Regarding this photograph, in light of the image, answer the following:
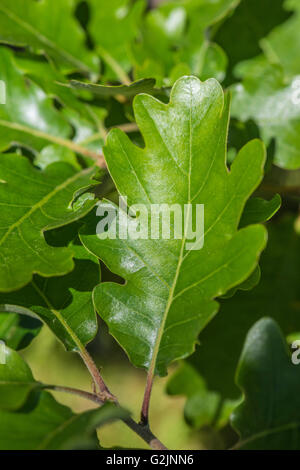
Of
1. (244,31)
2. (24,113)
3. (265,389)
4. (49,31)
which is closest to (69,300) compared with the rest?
(265,389)

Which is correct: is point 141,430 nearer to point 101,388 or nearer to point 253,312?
point 101,388

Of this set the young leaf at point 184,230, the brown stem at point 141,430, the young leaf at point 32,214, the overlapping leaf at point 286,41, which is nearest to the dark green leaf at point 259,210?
the young leaf at point 184,230

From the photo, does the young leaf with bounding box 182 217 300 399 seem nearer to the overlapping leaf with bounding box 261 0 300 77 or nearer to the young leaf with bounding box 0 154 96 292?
the overlapping leaf with bounding box 261 0 300 77

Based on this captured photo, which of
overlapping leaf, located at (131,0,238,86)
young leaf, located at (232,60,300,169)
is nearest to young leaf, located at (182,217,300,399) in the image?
young leaf, located at (232,60,300,169)

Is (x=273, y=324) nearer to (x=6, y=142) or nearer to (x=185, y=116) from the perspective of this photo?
(x=185, y=116)

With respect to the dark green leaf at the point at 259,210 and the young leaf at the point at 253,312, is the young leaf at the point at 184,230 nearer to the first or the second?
the dark green leaf at the point at 259,210
